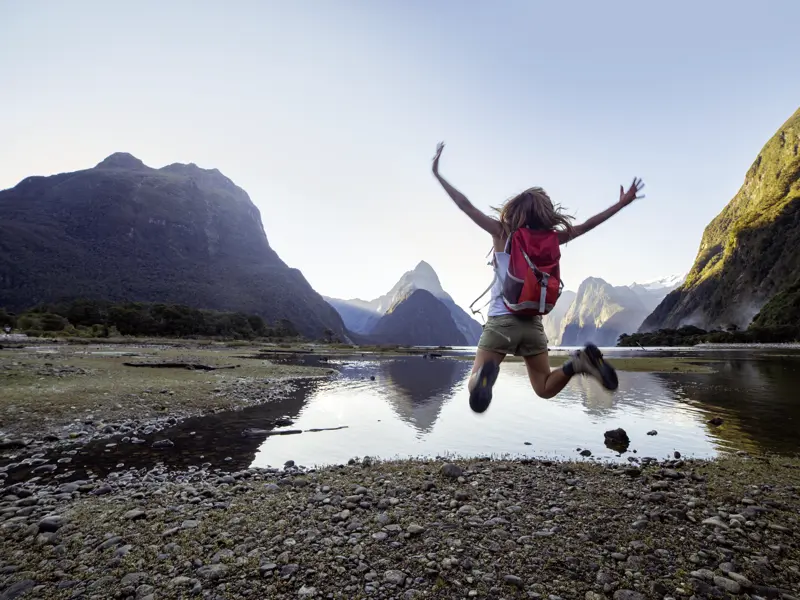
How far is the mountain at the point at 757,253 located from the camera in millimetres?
127188

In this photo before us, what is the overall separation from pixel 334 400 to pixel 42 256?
165 metres

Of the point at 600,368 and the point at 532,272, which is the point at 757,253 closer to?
the point at 600,368

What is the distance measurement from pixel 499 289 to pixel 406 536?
4.23m

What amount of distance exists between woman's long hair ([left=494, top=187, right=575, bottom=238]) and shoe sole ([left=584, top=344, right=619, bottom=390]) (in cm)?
160

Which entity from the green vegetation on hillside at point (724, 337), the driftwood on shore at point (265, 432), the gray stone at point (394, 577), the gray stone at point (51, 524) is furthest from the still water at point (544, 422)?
the green vegetation on hillside at point (724, 337)

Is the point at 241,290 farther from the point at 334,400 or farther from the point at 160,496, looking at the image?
the point at 160,496

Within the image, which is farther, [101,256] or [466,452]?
[101,256]

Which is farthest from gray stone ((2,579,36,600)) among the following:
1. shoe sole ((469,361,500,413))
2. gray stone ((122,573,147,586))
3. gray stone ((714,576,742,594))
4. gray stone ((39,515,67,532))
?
gray stone ((714,576,742,594))

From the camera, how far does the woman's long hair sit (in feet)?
16.7

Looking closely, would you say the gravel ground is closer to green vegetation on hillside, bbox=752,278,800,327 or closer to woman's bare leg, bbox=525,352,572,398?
woman's bare leg, bbox=525,352,572,398

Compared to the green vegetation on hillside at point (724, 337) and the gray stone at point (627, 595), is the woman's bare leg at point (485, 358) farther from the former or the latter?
the green vegetation on hillside at point (724, 337)

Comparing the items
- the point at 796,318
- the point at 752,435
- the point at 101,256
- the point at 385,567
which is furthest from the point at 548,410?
the point at 101,256

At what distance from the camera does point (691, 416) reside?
1906 centimetres

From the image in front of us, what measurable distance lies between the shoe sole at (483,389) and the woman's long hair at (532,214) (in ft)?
5.71
